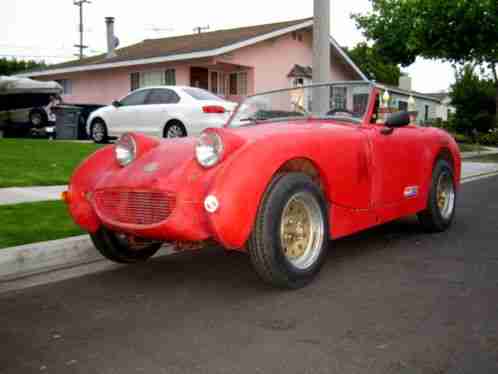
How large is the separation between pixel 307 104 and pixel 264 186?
2.00 metres

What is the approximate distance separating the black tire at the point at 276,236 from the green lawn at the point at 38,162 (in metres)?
5.32

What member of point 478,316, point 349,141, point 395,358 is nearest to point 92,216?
point 349,141

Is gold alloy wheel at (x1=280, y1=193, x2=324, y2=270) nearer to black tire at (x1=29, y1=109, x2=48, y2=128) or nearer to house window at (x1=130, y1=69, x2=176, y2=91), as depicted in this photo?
black tire at (x1=29, y1=109, x2=48, y2=128)

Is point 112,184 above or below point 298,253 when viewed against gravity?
above

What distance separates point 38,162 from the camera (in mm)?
10352

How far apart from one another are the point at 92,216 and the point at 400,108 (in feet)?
10.9

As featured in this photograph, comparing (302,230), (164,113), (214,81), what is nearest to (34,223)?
(302,230)

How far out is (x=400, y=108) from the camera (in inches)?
229

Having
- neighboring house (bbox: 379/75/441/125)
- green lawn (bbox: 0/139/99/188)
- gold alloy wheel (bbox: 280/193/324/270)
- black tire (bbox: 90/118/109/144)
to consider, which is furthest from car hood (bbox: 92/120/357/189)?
black tire (bbox: 90/118/109/144)

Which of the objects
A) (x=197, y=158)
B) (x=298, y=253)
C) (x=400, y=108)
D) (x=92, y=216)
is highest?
(x=400, y=108)

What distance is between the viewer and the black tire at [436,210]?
5.89 metres

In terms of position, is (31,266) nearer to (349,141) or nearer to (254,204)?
(254,204)

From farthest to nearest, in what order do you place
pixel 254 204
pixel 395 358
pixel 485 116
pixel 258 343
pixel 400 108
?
pixel 485 116
pixel 400 108
pixel 254 204
pixel 258 343
pixel 395 358

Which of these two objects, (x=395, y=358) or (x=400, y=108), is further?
(x=400, y=108)
